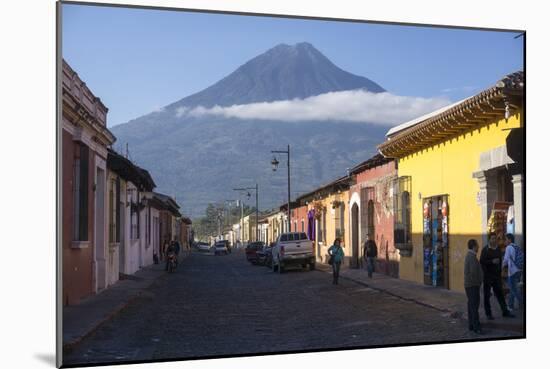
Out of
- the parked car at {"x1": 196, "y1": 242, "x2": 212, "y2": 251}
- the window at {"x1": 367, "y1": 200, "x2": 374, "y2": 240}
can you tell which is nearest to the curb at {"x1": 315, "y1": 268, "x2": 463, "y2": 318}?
the window at {"x1": 367, "y1": 200, "x2": 374, "y2": 240}

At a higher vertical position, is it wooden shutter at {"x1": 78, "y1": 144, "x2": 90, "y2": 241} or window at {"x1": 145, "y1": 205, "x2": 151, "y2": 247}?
wooden shutter at {"x1": 78, "y1": 144, "x2": 90, "y2": 241}

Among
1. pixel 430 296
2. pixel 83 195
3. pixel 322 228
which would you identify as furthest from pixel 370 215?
pixel 83 195

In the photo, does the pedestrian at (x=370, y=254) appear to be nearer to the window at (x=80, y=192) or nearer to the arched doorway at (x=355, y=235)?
the arched doorway at (x=355, y=235)

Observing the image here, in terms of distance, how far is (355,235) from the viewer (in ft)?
59.7

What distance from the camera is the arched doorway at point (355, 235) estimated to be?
17.0 m

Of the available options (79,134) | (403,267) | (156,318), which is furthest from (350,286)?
(79,134)

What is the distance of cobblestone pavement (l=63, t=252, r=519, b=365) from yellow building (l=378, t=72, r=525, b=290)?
1.34 metres

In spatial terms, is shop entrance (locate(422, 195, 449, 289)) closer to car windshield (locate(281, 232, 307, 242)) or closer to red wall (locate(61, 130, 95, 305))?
car windshield (locate(281, 232, 307, 242))

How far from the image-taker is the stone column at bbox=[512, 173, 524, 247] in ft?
38.0

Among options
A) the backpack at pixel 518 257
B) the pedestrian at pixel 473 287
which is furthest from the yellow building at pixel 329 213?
the backpack at pixel 518 257

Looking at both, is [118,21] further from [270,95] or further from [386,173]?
[386,173]

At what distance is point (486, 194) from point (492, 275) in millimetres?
1891

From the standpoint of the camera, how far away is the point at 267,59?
10.4 meters

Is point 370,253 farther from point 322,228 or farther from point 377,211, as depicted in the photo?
point 322,228
